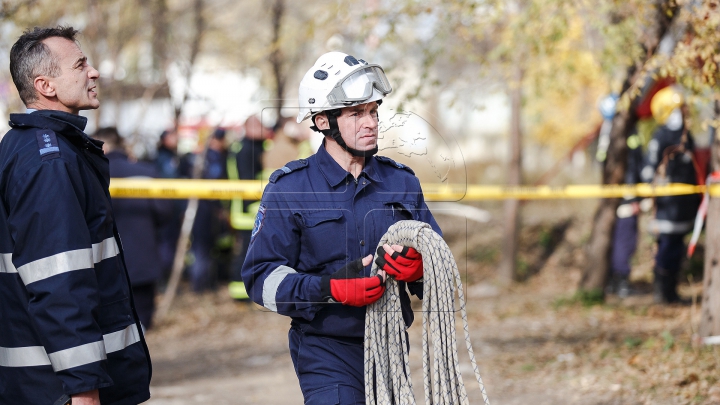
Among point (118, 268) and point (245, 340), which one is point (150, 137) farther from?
point (118, 268)

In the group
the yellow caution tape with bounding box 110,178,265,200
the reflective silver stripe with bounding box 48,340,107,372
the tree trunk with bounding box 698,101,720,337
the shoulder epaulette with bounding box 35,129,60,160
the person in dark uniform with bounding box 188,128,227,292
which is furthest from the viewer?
the person in dark uniform with bounding box 188,128,227,292

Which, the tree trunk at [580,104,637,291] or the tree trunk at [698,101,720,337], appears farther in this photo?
the tree trunk at [580,104,637,291]

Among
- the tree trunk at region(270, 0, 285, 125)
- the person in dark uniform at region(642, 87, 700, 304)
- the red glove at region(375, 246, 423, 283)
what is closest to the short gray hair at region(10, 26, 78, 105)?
the red glove at region(375, 246, 423, 283)

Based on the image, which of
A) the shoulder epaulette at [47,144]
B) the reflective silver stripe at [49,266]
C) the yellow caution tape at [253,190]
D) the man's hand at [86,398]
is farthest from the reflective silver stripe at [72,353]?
the yellow caution tape at [253,190]

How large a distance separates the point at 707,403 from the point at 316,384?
3.02 m

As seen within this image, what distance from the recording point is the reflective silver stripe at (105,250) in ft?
9.60

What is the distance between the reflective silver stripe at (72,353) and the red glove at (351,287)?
76 cm

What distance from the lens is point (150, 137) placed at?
15.9 meters

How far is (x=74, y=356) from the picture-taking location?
2645 mm

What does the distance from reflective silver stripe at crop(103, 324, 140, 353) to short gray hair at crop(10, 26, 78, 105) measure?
0.94 metres

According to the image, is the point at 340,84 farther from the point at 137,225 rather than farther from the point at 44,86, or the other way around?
the point at 137,225

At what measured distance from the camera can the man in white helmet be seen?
319 cm

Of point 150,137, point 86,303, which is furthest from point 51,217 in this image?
point 150,137

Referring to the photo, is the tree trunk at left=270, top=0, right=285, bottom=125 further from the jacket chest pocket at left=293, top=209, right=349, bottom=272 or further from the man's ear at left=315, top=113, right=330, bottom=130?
the jacket chest pocket at left=293, top=209, right=349, bottom=272
